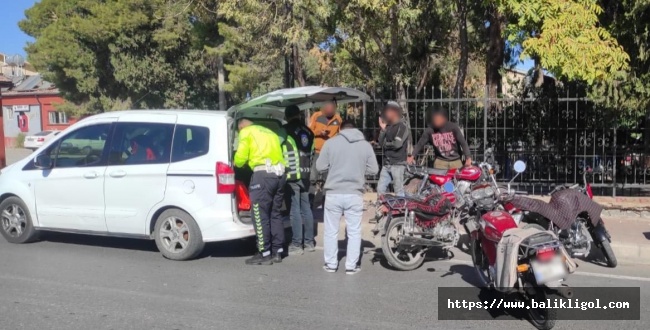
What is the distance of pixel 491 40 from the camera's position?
558 inches

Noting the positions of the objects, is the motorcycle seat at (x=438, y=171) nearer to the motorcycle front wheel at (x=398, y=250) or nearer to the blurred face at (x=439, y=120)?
the blurred face at (x=439, y=120)

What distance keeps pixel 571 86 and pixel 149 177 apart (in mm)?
7520

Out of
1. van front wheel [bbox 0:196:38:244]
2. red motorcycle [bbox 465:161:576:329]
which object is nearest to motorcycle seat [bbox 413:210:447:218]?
red motorcycle [bbox 465:161:576:329]

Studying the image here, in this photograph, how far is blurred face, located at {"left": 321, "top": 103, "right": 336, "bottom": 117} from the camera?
881 centimetres

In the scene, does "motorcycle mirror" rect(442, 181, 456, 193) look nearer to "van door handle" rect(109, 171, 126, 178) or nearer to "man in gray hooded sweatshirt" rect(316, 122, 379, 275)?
"man in gray hooded sweatshirt" rect(316, 122, 379, 275)

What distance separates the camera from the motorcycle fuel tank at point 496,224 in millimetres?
5180

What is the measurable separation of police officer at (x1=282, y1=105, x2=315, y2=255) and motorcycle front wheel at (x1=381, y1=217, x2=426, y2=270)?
130 cm

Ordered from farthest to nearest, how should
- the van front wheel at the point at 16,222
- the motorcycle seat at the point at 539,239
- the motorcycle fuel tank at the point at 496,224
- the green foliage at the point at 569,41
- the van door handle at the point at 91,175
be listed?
the green foliage at the point at 569,41 → the van front wheel at the point at 16,222 → the van door handle at the point at 91,175 → the motorcycle fuel tank at the point at 496,224 → the motorcycle seat at the point at 539,239

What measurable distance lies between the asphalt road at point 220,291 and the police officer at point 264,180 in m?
0.31

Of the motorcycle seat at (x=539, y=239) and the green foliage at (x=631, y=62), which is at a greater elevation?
the green foliage at (x=631, y=62)

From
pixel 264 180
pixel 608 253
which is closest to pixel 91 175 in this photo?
pixel 264 180

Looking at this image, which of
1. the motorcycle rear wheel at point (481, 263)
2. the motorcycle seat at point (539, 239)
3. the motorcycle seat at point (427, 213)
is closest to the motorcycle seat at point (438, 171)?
the motorcycle seat at point (427, 213)

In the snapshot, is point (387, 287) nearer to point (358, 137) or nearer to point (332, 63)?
point (358, 137)

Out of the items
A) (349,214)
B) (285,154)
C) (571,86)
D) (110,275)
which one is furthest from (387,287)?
(571,86)
